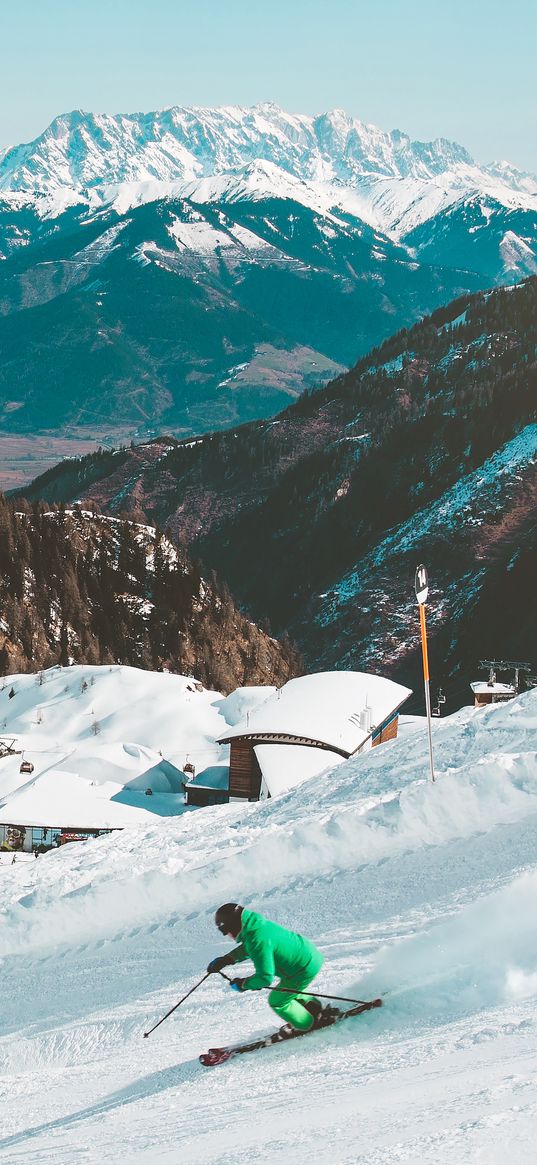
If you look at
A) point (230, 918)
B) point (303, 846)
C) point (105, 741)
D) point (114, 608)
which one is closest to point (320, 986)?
point (230, 918)

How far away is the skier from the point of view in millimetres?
9523

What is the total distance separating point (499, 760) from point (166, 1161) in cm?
967

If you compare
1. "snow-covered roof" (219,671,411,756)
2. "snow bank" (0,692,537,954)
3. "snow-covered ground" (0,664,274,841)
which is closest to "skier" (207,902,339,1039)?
"snow bank" (0,692,537,954)

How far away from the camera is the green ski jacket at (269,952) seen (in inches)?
376

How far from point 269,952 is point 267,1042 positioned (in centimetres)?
95

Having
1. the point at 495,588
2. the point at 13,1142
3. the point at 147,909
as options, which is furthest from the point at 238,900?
the point at 495,588

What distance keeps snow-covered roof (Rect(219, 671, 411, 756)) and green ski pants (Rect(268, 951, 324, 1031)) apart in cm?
3697

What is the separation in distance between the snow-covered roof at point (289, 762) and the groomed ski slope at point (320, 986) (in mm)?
23721

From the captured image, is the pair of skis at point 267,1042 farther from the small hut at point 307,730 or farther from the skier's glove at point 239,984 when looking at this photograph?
the small hut at point 307,730

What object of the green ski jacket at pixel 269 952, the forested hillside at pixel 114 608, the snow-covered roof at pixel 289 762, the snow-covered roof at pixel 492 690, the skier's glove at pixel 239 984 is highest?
the forested hillside at pixel 114 608

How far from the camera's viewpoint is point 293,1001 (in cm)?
971

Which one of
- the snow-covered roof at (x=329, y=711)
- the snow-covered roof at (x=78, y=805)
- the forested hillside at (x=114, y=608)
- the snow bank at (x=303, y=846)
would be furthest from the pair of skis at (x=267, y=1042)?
the forested hillside at (x=114, y=608)

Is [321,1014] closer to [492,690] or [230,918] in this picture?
[230,918]

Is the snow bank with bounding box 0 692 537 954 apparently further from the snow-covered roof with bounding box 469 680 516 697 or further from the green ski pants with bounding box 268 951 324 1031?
the snow-covered roof with bounding box 469 680 516 697
